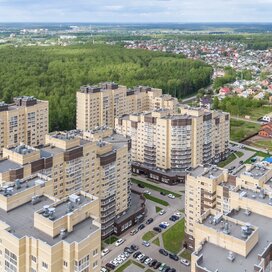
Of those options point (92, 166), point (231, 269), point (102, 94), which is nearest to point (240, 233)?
point (231, 269)

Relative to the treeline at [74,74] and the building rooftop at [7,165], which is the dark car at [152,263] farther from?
the treeline at [74,74]

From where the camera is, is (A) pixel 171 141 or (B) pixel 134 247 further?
(A) pixel 171 141

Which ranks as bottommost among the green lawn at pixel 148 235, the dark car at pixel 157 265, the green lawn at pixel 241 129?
the dark car at pixel 157 265

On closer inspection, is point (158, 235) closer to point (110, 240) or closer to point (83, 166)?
point (110, 240)

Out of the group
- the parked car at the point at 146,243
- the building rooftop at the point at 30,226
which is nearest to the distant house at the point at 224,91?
the parked car at the point at 146,243

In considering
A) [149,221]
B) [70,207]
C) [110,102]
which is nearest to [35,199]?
[70,207]

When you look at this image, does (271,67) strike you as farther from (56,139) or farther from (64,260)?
(64,260)

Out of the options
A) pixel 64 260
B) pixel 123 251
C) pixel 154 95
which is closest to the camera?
pixel 64 260
